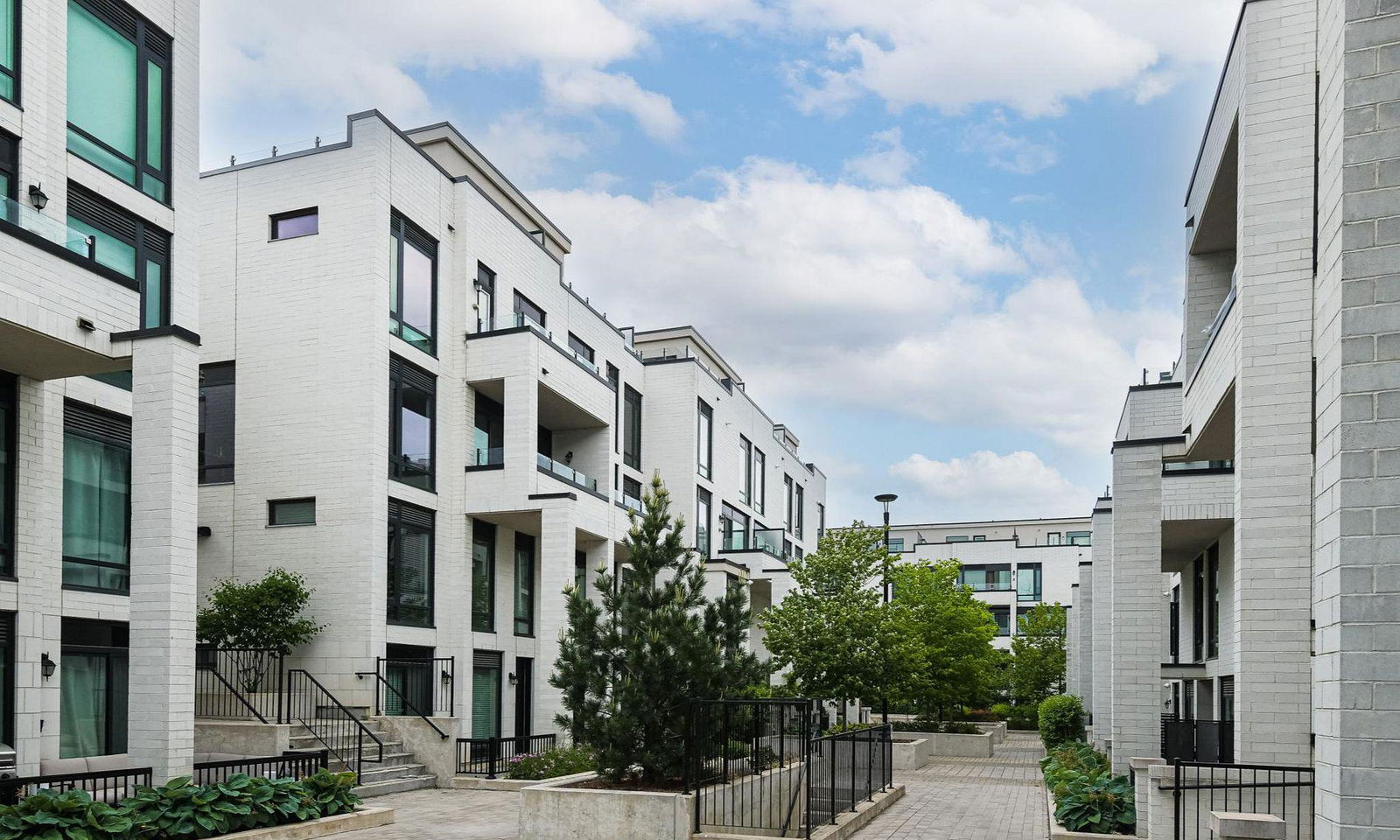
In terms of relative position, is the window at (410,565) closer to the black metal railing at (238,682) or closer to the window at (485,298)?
the black metal railing at (238,682)

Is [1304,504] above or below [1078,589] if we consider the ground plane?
above

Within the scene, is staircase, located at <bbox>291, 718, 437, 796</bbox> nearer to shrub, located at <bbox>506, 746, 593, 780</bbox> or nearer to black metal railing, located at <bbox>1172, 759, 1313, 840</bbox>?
shrub, located at <bbox>506, 746, 593, 780</bbox>

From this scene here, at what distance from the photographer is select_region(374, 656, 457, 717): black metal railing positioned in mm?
23000

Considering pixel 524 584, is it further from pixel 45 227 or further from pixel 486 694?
pixel 45 227

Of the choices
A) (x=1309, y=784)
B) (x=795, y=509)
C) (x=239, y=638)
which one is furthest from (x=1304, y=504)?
(x=795, y=509)

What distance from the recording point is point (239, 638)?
2228 cm

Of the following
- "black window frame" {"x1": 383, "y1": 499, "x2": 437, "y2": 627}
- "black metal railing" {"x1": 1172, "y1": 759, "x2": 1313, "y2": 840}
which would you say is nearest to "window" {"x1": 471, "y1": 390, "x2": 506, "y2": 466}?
"black window frame" {"x1": 383, "y1": 499, "x2": 437, "y2": 627}

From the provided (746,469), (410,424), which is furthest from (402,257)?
(746,469)

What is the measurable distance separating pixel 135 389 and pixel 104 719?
4.94 m

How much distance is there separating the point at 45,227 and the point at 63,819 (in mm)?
7219

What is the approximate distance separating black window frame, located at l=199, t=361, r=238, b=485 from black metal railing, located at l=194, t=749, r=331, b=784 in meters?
8.50

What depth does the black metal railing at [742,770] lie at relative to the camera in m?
14.3

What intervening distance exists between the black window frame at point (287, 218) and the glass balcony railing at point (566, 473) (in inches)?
272

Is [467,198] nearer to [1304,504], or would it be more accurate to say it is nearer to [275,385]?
[275,385]
